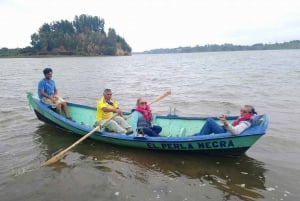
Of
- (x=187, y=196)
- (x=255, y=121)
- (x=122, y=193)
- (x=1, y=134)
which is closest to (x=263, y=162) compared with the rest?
(x=255, y=121)

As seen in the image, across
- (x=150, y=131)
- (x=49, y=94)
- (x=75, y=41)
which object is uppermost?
(x=75, y=41)

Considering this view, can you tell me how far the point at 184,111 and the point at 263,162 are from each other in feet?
23.0

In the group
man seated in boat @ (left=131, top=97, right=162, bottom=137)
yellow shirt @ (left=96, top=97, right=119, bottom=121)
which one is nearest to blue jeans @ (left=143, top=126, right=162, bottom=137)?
man seated in boat @ (left=131, top=97, right=162, bottom=137)

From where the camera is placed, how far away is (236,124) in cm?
768

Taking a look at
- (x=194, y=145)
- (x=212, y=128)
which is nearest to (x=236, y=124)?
(x=212, y=128)

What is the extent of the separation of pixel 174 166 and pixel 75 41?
110621 mm

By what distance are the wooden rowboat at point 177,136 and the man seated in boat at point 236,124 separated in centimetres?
13

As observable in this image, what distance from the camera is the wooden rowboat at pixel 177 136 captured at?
743 cm

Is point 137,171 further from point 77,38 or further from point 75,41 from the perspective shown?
point 77,38

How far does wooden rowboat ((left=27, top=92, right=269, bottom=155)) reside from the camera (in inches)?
293

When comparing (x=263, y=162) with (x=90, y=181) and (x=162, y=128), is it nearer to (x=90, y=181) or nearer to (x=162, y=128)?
(x=162, y=128)

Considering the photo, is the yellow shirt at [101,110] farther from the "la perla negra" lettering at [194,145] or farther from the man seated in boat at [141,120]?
the "la perla negra" lettering at [194,145]

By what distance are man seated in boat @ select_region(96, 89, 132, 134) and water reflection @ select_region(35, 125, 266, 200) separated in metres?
0.57

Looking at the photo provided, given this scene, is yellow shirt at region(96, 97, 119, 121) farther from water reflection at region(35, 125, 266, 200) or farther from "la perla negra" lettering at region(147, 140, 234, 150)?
"la perla negra" lettering at region(147, 140, 234, 150)
